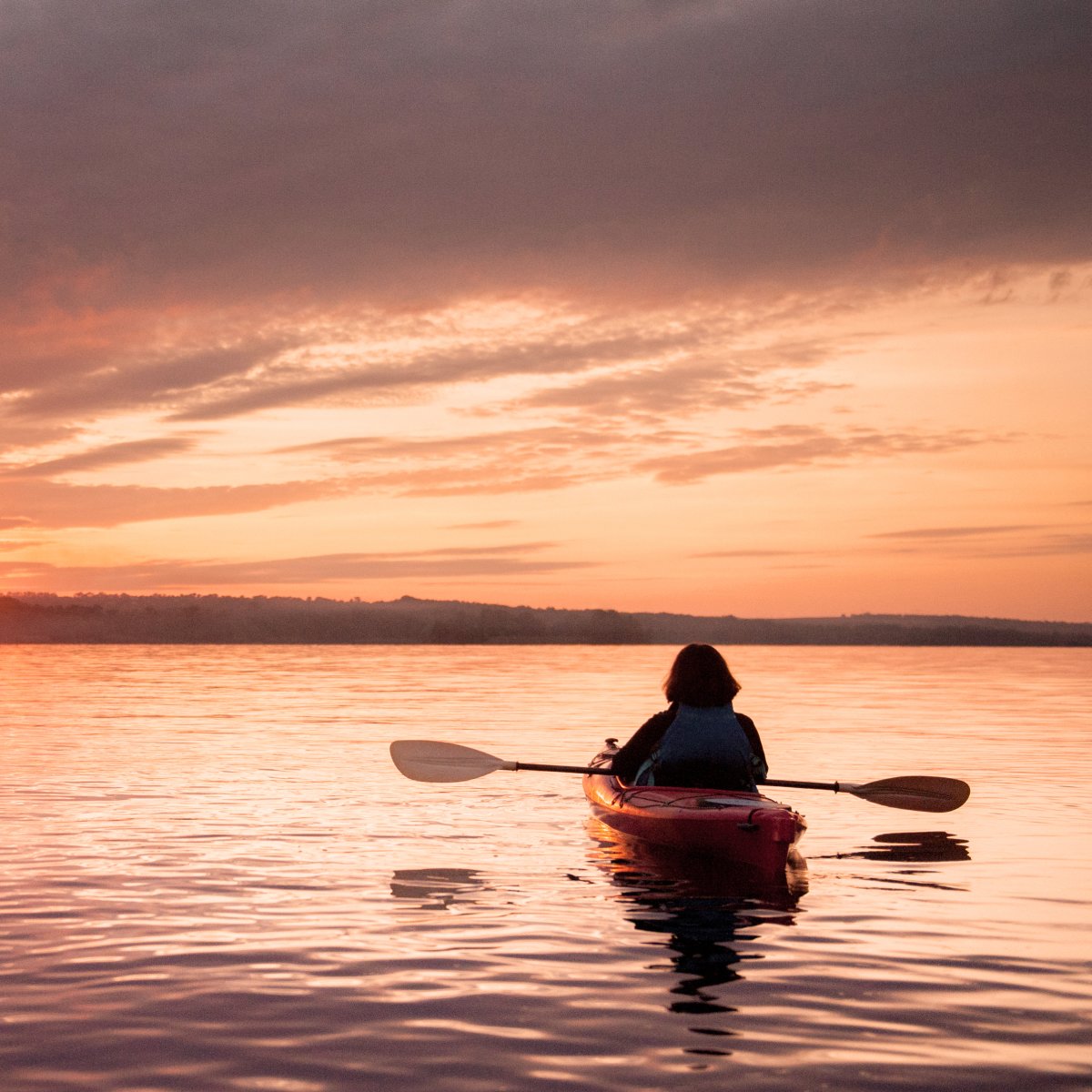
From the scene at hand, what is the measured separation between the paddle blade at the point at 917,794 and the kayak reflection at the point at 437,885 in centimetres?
509

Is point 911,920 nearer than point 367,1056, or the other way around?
point 367,1056

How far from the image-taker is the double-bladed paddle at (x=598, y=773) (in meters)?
14.7

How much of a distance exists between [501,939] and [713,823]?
333 cm

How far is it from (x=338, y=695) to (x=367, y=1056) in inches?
1485

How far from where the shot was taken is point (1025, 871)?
12180 mm

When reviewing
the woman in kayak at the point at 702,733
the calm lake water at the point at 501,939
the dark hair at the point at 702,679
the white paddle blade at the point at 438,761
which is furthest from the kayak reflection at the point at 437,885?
the white paddle blade at the point at 438,761

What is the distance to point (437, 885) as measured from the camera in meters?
11.1

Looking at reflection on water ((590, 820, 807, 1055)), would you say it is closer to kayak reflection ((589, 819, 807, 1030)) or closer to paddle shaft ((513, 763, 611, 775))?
kayak reflection ((589, 819, 807, 1030))

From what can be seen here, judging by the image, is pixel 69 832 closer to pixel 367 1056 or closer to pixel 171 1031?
pixel 171 1031

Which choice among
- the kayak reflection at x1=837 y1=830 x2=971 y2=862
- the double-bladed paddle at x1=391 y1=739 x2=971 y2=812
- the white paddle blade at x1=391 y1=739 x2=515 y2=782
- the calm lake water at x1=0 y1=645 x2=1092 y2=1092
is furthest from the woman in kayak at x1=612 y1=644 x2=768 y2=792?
the white paddle blade at x1=391 y1=739 x2=515 y2=782

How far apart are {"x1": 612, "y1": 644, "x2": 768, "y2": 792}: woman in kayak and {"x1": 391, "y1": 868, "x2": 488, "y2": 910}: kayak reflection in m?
2.26

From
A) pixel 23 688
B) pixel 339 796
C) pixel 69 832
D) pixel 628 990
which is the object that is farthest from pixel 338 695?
pixel 628 990

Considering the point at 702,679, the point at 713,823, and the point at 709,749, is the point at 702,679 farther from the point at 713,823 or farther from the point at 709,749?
the point at 713,823

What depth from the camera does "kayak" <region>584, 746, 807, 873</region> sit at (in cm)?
1136
